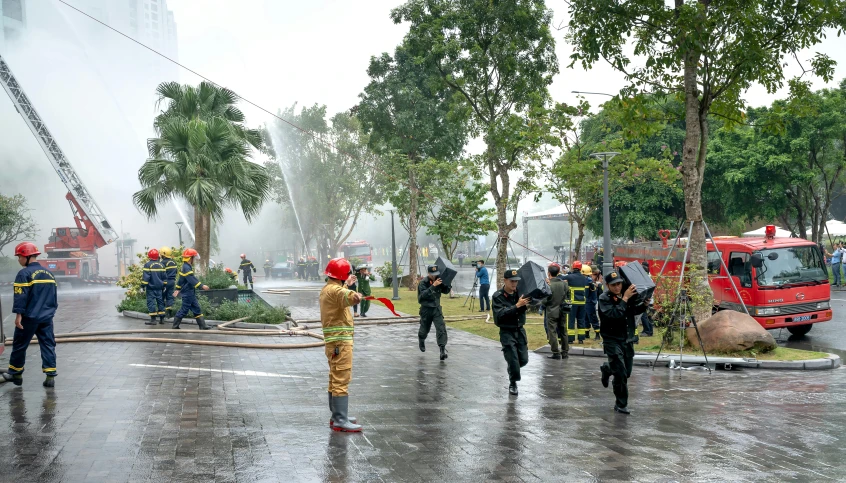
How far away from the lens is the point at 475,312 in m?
21.2

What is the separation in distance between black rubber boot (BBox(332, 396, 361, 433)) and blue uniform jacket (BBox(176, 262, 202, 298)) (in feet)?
30.5

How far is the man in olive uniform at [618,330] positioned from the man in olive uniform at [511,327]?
1.19 meters

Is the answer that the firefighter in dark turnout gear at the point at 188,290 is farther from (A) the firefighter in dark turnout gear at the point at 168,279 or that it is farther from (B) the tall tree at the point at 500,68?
(B) the tall tree at the point at 500,68

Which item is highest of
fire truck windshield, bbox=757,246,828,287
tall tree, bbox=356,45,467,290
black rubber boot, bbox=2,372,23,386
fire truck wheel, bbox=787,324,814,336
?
tall tree, bbox=356,45,467,290

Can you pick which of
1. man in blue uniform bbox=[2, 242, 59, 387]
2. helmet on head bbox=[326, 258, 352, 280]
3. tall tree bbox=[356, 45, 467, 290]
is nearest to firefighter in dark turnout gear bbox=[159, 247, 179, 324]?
man in blue uniform bbox=[2, 242, 59, 387]

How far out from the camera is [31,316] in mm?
8953

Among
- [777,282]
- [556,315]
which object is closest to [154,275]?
[556,315]

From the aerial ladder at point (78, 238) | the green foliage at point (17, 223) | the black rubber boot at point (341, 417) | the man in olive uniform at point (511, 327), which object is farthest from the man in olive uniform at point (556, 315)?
the green foliage at point (17, 223)

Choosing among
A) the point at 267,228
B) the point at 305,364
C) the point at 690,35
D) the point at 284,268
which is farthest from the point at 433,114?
the point at 267,228

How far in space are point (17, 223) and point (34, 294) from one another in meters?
44.6

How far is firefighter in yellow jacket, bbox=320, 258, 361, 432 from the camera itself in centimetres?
692

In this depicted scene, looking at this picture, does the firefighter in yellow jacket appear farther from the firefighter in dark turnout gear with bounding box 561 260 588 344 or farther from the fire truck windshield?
the fire truck windshield

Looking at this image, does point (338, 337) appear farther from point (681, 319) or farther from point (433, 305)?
point (681, 319)

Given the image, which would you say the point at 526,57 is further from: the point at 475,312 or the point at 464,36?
the point at 475,312
